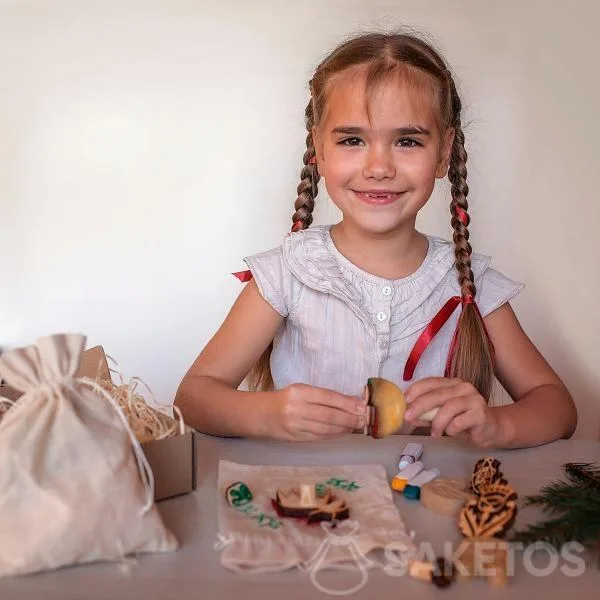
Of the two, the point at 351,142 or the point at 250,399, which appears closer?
the point at 250,399

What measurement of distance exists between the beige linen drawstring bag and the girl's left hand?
0.39 m

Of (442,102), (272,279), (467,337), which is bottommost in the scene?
(467,337)

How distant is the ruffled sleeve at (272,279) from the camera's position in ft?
4.88

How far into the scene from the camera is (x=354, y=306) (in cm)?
150

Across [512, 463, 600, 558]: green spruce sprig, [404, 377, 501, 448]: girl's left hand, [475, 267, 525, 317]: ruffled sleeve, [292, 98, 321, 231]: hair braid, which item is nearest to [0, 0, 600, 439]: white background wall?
[292, 98, 321, 231]: hair braid

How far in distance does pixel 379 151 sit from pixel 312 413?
1.85 feet

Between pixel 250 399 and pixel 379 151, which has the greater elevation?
pixel 379 151

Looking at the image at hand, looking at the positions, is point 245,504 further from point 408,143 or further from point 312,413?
point 408,143

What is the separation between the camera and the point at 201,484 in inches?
39.3

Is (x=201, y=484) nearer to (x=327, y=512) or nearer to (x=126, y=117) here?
(x=327, y=512)

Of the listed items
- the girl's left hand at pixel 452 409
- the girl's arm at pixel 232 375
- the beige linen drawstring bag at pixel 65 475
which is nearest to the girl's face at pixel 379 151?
the girl's arm at pixel 232 375

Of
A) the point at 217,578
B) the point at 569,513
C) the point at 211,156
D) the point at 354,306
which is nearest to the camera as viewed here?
the point at 217,578

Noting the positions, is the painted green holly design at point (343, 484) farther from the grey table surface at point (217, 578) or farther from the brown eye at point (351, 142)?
the brown eye at point (351, 142)

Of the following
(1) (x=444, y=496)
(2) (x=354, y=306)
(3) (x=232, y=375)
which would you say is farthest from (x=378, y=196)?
(1) (x=444, y=496)
